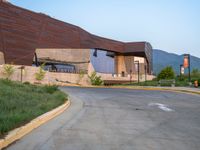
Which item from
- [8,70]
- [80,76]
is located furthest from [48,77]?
[8,70]

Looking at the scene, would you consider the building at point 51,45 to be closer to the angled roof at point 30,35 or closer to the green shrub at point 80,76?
the angled roof at point 30,35

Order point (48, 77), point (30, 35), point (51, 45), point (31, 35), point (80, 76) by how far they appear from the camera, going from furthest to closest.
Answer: point (51, 45)
point (80, 76)
point (31, 35)
point (30, 35)
point (48, 77)

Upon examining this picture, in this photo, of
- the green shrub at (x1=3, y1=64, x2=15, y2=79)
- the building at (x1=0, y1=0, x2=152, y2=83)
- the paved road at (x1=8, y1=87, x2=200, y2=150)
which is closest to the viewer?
the paved road at (x1=8, y1=87, x2=200, y2=150)

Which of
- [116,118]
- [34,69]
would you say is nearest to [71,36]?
[34,69]

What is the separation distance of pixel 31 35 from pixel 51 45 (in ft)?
24.6

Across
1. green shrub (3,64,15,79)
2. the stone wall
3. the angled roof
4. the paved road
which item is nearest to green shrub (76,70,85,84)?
the stone wall

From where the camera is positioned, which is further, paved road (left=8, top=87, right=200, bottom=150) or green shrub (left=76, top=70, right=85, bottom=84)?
green shrub (left=76, top=70, right=85, bottom=84)

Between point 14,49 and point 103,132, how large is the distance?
5439 cm

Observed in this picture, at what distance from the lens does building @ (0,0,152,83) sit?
59250 millimetres

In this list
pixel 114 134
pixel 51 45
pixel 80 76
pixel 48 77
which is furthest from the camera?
pixel 51 45

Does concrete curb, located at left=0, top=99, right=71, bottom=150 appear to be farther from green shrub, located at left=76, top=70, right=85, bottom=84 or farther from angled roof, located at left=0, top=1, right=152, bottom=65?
green shrub, located at left=76, top=70, right=85, bottom=84

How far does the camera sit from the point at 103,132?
8414 mm

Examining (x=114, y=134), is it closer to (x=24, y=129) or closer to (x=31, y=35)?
(x=24, y=129)

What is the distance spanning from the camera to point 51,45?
7244 centimetres
